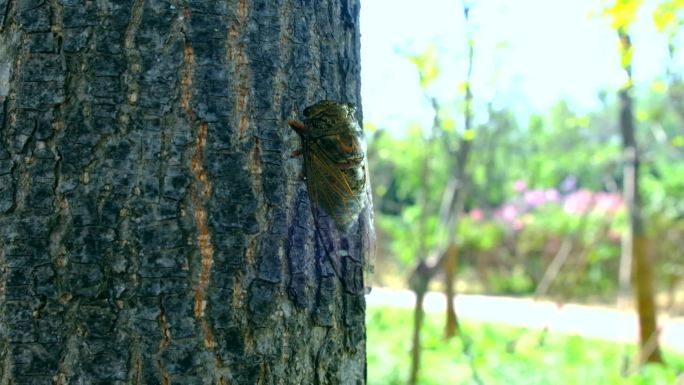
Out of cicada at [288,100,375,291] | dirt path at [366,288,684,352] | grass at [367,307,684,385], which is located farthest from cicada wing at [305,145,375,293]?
dirt path at [366,288,684,352]

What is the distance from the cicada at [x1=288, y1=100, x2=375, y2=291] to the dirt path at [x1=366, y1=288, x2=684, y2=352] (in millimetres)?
7457

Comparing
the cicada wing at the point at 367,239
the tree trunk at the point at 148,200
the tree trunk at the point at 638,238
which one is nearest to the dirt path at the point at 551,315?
the tree trunk at the point at 638,238

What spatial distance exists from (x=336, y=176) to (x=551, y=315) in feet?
31.4

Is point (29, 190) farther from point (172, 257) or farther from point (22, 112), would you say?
point (172, 257)

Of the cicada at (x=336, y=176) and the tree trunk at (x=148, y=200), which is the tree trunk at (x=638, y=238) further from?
the tree trunk at (x=148, y=200)

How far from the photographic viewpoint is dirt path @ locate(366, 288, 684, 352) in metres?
9.45

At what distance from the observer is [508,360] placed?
22.4ft

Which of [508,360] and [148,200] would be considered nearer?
[148,200]

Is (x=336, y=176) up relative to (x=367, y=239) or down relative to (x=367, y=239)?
up

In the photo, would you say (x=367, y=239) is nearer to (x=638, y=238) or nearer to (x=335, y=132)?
(x=335, y=132)

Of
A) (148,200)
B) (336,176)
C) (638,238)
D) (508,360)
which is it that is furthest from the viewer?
(638,238)

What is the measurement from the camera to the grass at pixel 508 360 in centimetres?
605

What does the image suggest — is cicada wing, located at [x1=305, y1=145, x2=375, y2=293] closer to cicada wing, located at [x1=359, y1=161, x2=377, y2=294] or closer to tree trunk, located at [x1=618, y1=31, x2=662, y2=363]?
cicada wing, located at [x1=359, y1=161, x2=377, y2=294]

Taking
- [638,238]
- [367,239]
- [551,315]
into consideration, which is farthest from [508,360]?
[367,239]
